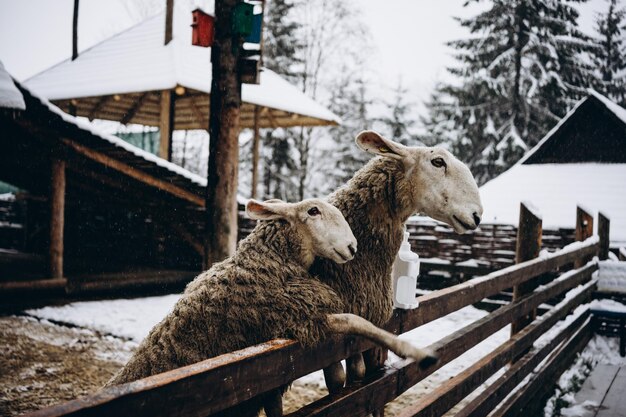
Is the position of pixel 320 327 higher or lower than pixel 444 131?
lower

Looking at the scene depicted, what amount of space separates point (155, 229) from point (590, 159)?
49.2 ft

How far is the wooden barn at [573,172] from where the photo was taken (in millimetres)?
14555

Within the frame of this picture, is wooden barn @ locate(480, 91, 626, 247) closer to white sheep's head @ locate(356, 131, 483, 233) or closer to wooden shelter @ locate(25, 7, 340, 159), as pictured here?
wooden shelter @ locate(25, 7, 340, 159)

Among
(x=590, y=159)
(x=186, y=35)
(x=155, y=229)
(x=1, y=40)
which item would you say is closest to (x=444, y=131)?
(x=590, y=159)

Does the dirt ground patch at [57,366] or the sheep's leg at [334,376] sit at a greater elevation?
the sheep's leg at [334,376]

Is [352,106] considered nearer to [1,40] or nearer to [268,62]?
[268,62]

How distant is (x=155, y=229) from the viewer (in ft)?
40.7

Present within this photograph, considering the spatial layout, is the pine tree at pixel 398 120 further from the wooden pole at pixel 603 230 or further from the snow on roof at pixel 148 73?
the wooden pole at pixel 603 230

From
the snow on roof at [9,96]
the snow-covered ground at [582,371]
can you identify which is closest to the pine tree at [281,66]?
the snow on roof at [9,96]

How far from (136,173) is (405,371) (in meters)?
7.30

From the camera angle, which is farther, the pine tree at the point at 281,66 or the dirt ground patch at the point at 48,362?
the pine tree at the point at 281,66

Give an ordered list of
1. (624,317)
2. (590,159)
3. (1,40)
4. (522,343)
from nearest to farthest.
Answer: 1. (522,343)
2. (624,317)
3. (590,159)
4. (1,40)

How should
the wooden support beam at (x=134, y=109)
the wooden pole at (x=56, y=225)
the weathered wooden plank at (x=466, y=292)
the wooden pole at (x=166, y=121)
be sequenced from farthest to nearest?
the wooden support beam at (x=134, y=109) < the wooden pole at (x=166, y=121) < the wooden pole at (x=56, y=225) < the weathered wooden plank at (x=466, y=292)

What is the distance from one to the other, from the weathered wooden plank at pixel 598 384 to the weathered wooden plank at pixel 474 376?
68cm
